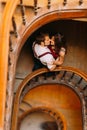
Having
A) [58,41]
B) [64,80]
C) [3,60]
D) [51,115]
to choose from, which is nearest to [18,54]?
[3,60]

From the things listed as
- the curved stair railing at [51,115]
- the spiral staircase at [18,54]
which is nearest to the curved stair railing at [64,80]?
the spiral staircase at [18,54]

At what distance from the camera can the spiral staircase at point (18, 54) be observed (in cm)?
332

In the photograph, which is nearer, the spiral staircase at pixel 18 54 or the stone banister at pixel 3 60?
the stone banister at pixel 3 60

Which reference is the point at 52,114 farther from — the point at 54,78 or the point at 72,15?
the point at 72,15

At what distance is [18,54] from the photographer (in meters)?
4.10

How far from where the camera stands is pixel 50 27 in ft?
18.3

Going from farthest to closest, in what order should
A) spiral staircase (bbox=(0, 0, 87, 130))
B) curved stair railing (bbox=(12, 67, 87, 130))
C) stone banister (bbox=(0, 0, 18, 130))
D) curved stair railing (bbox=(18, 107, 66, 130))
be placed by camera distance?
curved stair railing (bbox=(18, 107, 66, 130)) → curved stair railing (bbox=(12, 67, 87, 130)) → spiral staircase (bbox=(0, 0, 87, 130)) → stone banister (bbox=(0, 0, 18, 130))

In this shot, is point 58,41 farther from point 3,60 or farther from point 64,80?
point 3,60

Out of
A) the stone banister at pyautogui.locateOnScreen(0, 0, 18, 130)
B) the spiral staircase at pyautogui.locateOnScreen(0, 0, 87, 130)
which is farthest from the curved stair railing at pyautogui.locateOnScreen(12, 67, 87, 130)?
the stone banister at pyautogui.locateOnScreen(0, 0, 18, 130)

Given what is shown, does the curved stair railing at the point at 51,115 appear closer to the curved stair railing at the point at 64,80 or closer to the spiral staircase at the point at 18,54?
the spiral staircase at the point at 18,54

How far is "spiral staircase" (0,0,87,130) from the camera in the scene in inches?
131

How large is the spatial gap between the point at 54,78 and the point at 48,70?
0.93 ft

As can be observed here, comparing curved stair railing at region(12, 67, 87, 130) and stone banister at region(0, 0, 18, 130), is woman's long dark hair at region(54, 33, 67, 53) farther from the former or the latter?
stone banister at region(0, 0, 18, 130)

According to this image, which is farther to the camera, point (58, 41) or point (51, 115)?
point (51, 115)
